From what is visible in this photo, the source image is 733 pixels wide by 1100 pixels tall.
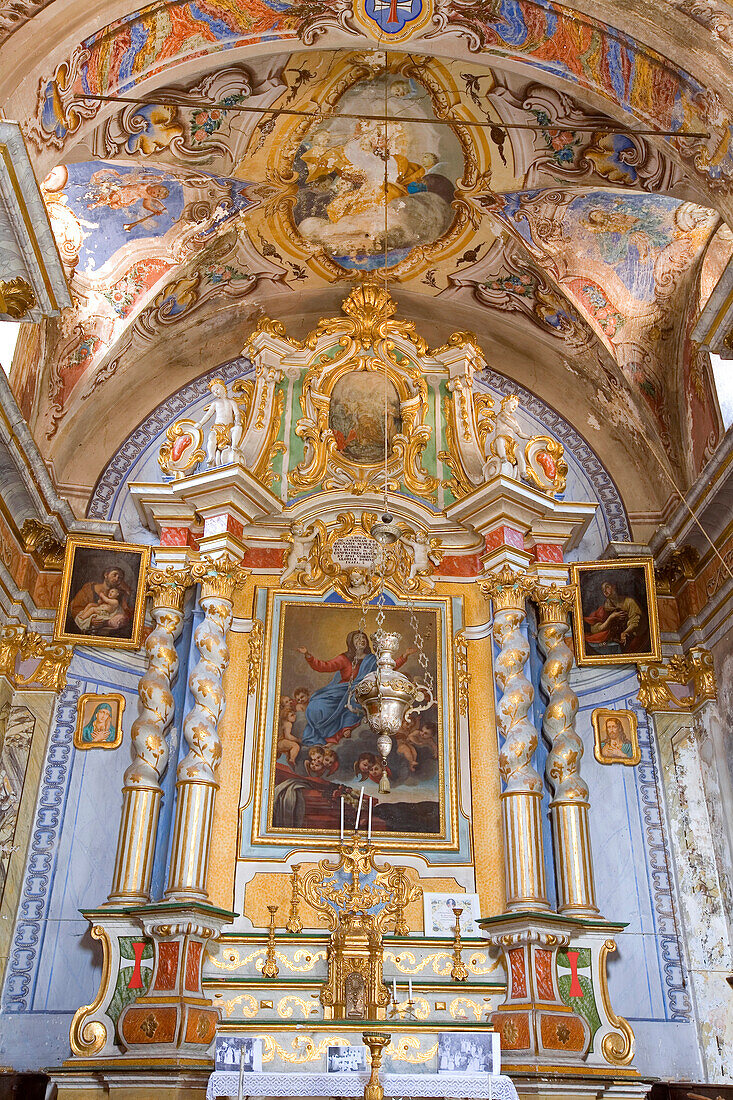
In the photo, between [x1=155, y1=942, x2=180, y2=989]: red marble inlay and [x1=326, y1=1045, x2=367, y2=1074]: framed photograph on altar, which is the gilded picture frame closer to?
[x1=155, y1=942, x2=180, y2=989]: red marble inlay

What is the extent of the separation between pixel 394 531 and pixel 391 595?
1.94 meters

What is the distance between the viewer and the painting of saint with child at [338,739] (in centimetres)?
994

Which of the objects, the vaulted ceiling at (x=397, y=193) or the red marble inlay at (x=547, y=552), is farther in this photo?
the red marble inlay at (x=547, y=552)

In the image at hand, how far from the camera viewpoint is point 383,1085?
7.46 m

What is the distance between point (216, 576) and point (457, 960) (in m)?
3.93

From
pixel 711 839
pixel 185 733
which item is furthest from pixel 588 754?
pixel 185 733

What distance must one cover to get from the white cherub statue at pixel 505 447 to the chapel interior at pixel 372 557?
2.7 inches

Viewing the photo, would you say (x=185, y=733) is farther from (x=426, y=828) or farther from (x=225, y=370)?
(x=225, y=370)

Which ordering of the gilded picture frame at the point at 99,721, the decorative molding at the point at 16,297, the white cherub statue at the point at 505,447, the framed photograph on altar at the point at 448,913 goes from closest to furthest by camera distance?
1. the decorative molding at the point at 16,297
2. the framed photograph on altar at the point at 448,913
3. the gilded picture frame at the point at 99,721
4. the white cherub statue at the point at 505,447

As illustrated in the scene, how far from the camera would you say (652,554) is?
36.4 ft

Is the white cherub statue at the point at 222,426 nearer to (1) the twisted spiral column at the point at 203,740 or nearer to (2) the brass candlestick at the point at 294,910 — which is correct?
(1) the twisted spiral column at the point at 203,740

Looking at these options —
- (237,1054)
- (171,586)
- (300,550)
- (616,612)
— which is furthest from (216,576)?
(237,1054)

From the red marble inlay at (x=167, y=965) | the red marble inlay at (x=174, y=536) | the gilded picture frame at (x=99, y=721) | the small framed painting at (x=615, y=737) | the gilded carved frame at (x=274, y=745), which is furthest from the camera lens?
the red marble inlay at (x=174, y=536)

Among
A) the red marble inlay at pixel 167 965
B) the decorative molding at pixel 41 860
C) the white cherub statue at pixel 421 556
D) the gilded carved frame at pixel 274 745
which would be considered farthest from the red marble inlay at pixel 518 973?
the decorative molding at pixel 41 860
